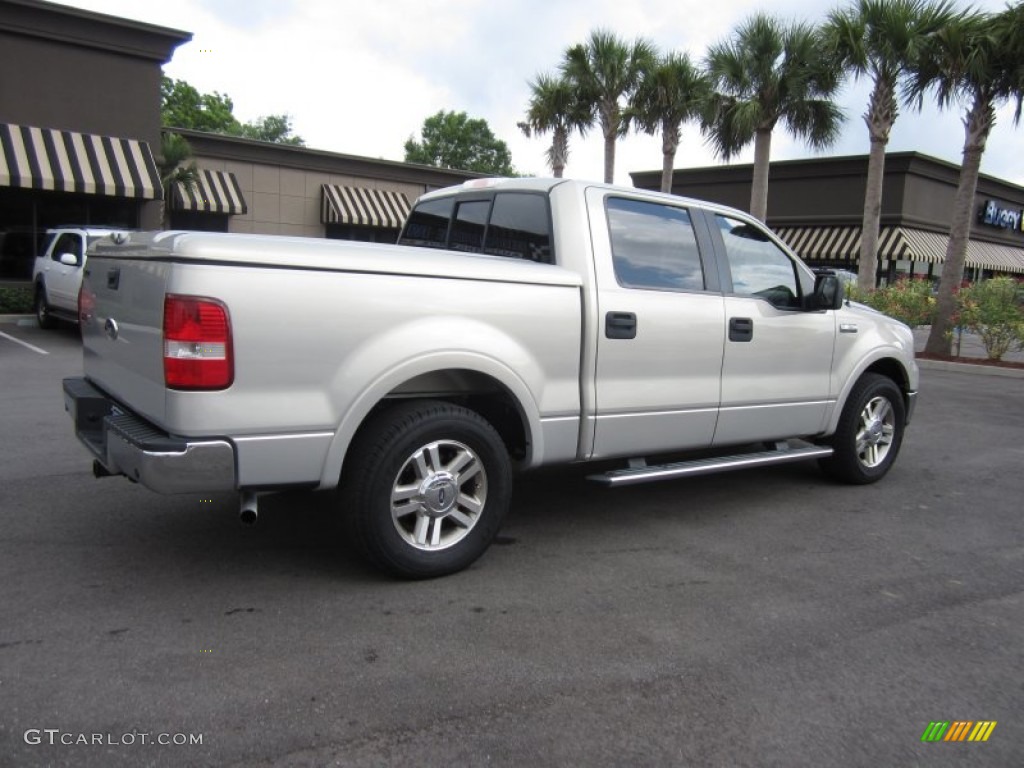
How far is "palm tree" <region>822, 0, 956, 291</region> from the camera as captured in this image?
15430 mm

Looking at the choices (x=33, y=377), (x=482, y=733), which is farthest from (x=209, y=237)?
(x=33, y=377)

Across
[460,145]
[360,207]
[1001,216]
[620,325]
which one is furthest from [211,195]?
[460,145]

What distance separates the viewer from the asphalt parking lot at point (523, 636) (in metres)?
2.65

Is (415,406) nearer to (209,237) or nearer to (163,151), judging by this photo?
(209,237)

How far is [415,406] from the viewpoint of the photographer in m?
3.79

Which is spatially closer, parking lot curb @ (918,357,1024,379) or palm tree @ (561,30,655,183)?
parking lot curb @ (918,357,1024,379)

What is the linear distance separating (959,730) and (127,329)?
369 cm

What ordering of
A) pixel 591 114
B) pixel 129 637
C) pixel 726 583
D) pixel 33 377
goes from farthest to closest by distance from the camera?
pixel 591 114
pixel 33 377
pixel 726 583
pixel 129 637

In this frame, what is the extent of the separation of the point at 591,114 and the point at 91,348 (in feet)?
72.2

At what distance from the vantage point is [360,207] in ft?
84.0

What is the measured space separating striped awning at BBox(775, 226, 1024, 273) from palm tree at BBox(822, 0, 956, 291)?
11.4m

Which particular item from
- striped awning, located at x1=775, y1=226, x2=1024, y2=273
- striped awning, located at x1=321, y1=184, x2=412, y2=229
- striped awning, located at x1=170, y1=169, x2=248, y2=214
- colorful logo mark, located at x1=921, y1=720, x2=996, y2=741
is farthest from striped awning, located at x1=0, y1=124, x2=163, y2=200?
striped awning, located at x1=775, y1=226, x2=1024, y2=273

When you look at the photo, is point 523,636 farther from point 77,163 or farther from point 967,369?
point 77,163

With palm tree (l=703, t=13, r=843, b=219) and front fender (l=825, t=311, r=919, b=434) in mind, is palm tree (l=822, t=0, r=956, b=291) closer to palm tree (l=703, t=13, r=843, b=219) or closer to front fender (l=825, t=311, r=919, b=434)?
palm tree (l=703, t=13, r=843, b=219)
